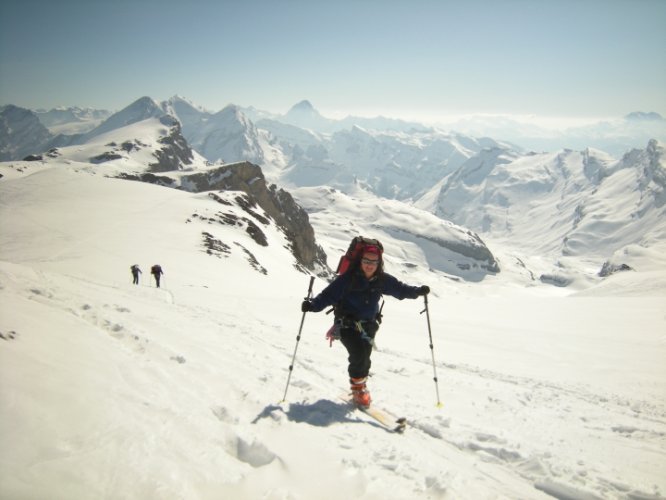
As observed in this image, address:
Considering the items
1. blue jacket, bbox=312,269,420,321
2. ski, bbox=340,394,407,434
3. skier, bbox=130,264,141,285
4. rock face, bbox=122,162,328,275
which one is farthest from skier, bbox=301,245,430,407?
rock face, bbox=122,162,328,275

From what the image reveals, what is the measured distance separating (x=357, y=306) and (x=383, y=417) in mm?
1863

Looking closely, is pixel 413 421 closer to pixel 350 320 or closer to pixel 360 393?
pixel 360 393

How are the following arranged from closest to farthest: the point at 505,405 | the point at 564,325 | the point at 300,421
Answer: the point at 300,421
the point at 505,405
the point at 564,325

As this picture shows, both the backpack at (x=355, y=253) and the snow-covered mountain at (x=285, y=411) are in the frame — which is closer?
the snow-covered mountain at (x=285, y=411)

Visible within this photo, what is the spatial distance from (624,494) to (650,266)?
166 meters

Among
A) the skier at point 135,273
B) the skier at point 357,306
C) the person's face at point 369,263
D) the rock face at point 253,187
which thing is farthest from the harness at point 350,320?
the rock face at point 253,187

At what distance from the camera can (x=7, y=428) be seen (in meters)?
3.29

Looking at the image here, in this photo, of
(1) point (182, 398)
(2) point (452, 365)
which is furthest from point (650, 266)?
(1) point (182, 398)

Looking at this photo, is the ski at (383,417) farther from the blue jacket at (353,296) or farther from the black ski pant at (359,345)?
the blue jacket at (353,296)

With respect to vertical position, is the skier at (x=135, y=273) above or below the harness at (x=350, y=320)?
below

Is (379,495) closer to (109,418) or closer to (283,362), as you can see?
(109,418)

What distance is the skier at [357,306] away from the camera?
682 centimetres

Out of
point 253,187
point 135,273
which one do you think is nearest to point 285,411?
point 135,273

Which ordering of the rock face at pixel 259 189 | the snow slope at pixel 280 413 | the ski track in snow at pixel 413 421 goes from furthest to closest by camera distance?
the rock face at pixel 259 189
the ski track in snow at pixel 413 421
the snow slope at pixel 280 413
